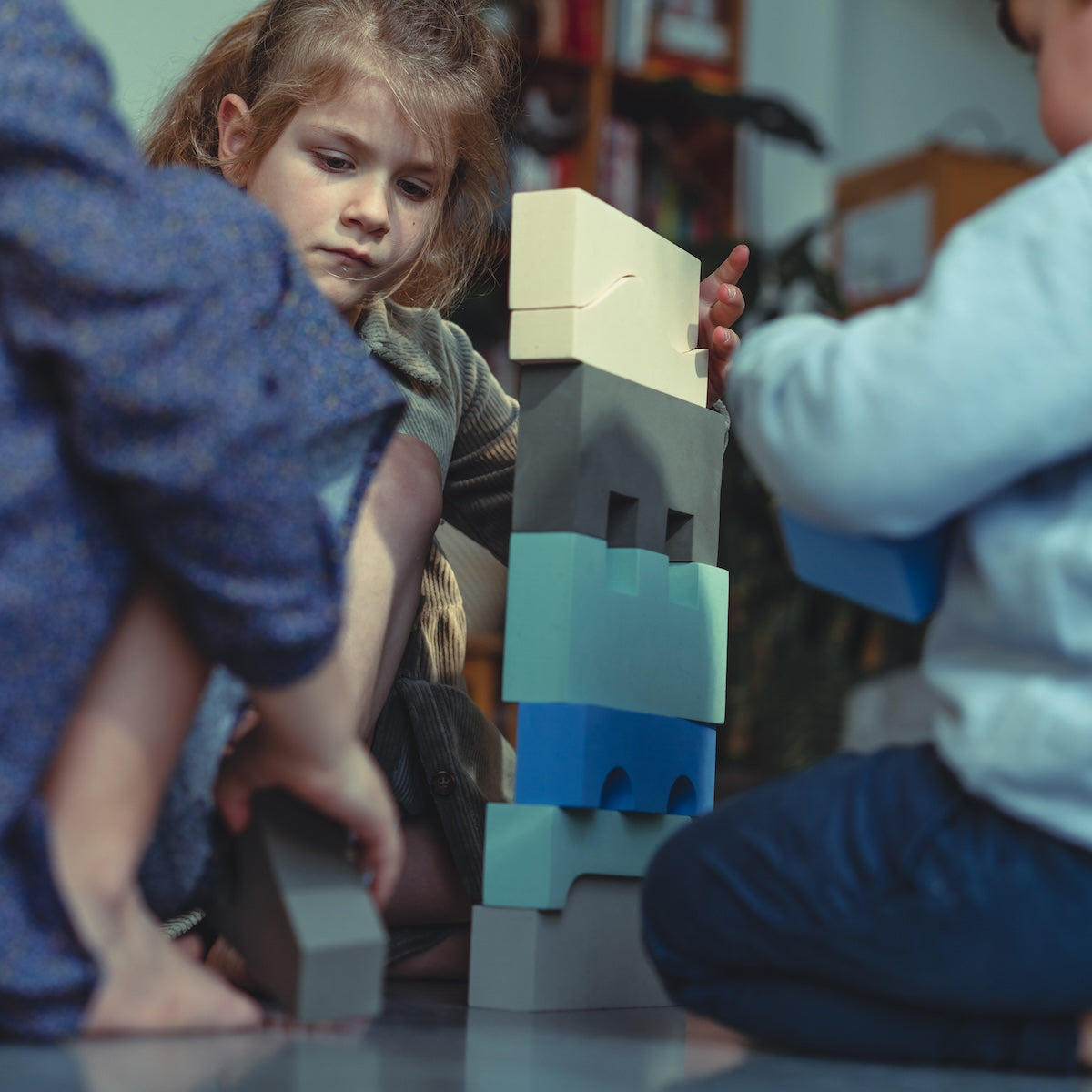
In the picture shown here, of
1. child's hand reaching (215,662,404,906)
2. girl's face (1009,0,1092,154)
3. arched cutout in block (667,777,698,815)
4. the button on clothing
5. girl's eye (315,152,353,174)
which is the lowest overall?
arched cutout in block (667,777,698,815)

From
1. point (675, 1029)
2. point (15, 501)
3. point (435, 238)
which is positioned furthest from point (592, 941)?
point (435, 238)

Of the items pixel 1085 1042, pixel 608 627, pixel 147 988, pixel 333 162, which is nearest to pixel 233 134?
pixel 333 162

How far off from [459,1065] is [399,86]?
2.74 feet

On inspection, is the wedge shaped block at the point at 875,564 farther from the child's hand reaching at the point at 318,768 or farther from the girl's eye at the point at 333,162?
the girl's eye at the point at 333,162

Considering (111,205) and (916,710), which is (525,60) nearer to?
(916,710)

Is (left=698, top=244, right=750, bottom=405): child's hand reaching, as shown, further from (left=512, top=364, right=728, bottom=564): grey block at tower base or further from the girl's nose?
the girl's nose

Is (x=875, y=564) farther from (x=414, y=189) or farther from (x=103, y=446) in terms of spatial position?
(x=414, y=189)

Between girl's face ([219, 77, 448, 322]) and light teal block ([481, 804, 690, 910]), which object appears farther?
girl's face ([219, 77, 448, 322])

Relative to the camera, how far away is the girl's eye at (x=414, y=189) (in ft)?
3.97

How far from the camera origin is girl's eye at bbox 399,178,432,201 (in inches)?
47.7

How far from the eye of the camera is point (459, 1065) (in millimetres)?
653

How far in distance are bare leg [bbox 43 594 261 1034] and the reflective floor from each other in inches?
0.9

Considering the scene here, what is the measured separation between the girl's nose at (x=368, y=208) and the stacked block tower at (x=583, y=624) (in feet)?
0.90

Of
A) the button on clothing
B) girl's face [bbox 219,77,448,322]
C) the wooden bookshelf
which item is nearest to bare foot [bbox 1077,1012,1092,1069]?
the button on clothing
